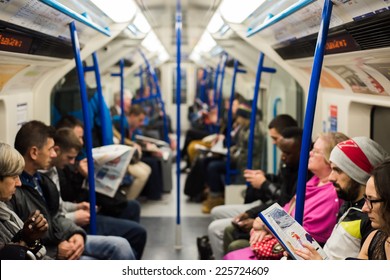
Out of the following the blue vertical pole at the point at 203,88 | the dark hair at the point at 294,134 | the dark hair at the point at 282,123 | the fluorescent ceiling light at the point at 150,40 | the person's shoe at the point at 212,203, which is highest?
the fluorescent ceiling light at the point at 150,40

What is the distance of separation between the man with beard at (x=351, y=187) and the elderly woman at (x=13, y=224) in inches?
51.0

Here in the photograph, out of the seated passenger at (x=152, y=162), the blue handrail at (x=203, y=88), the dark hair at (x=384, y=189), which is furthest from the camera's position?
the blue handrail at (x=203, y=88)

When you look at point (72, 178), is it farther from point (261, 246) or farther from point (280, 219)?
point (280, 219)

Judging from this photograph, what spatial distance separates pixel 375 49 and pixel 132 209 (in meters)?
2.77

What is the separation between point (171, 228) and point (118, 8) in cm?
280

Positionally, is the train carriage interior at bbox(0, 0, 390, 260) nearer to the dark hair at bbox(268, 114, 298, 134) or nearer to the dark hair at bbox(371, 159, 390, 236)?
the dark hair at bbox(268, 114, 298, 134)

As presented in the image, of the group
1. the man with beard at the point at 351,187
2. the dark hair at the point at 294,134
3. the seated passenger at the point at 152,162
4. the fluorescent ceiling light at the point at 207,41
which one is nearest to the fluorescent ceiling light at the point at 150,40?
the fluorescent ceiling light at the point at 207,41

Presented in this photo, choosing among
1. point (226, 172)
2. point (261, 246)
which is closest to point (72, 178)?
point (261, 246)

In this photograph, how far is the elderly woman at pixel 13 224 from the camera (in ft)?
7.86

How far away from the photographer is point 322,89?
4.39 meters

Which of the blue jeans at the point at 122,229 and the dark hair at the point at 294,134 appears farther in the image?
the blue jeans at the point at 122,229

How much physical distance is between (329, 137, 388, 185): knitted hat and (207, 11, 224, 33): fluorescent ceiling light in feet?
7.84

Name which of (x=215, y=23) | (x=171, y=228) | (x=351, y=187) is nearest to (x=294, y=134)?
(x=351, y=187)

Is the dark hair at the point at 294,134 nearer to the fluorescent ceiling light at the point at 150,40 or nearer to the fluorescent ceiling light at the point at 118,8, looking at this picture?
the fluorescent ceiling light at the point at 118,8
